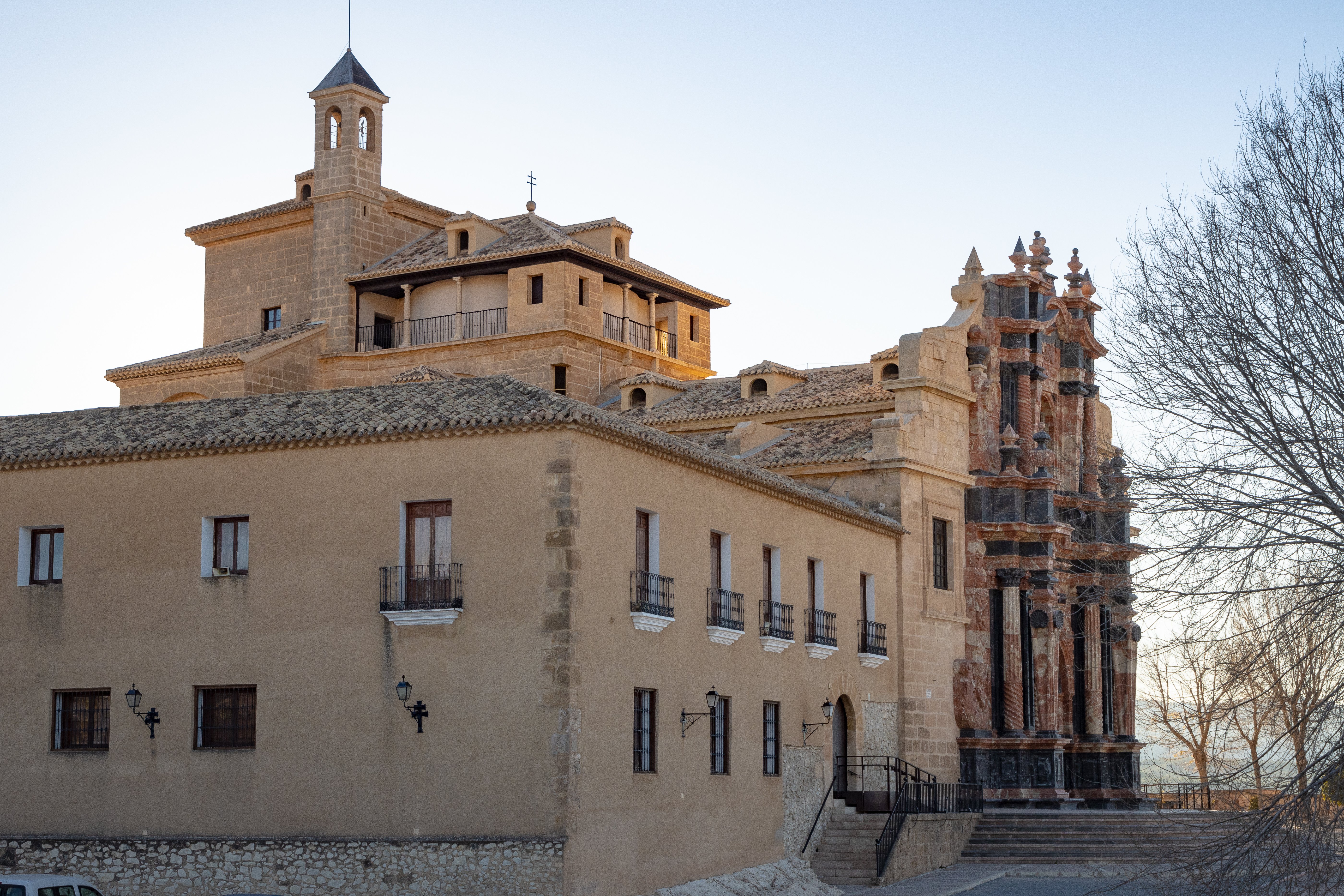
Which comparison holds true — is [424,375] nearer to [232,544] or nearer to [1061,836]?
[232,544]

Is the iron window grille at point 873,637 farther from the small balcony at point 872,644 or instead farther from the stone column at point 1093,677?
the stone column at point 1093,677

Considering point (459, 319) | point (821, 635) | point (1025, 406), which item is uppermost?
point (459, 319)

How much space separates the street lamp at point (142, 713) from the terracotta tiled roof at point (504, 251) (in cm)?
1992

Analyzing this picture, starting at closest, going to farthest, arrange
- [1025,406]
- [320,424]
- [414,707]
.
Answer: [414,707] → [320,424] → [1025,406]

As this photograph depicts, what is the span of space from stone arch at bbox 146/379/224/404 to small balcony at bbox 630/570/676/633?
19.9 m

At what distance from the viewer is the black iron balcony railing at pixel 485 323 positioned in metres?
42.2

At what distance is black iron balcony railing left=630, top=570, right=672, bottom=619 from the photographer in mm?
23562

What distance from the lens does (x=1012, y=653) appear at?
36875 millimetres

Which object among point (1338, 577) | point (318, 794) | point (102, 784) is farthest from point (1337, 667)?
point (102, 784)

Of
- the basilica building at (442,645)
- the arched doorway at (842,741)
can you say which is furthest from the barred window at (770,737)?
the arched doorway at (842,741)

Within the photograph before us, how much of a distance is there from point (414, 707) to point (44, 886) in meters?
5.33

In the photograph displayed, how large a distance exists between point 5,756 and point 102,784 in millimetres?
1676

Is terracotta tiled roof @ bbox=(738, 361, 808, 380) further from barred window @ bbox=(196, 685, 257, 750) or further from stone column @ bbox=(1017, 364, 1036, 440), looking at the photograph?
barred window @ bbox=(196, 685, 257, 750)

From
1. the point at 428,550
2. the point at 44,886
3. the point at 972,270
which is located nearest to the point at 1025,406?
the point at 972,270
